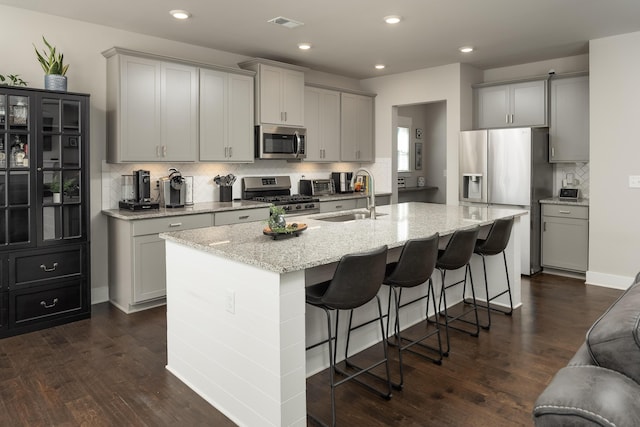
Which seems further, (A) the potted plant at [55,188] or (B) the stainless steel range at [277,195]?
(B) the stainless steel range at [277,195]

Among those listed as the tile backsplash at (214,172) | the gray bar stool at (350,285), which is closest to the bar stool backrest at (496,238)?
the gray bar stool at (350,285)

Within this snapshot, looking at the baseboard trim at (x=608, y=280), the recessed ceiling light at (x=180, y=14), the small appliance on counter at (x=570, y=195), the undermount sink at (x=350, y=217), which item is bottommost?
the baseboard trim at (x=608, y=280)

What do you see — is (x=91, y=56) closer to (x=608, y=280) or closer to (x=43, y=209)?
(x=43, y=209)

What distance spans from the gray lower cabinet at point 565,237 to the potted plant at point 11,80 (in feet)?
18.1

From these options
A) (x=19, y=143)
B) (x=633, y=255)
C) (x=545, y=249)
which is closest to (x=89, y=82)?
(x=19, y=143)

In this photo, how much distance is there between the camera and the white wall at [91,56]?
386 cm

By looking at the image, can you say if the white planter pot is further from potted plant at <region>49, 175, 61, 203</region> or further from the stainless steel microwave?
the stainless steel microwave

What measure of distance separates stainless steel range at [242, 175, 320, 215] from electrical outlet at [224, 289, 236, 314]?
2914 mm

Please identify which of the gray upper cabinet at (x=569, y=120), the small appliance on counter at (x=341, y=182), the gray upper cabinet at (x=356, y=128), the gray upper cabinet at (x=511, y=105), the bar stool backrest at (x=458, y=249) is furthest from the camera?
the small appliance on counter at (x=341, y=182)

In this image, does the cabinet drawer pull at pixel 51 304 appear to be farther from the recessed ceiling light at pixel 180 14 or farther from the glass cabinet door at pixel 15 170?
the recessed ceiling light at pixel 180 14

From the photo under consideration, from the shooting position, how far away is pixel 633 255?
4.77 m

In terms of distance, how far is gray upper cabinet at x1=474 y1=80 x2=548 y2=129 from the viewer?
5.59m

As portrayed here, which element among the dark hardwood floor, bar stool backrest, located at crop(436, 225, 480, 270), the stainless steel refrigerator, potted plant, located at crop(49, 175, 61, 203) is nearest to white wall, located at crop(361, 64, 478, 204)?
the stainless steel refrigerator

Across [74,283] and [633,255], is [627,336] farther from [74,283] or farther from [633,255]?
[633,255]
